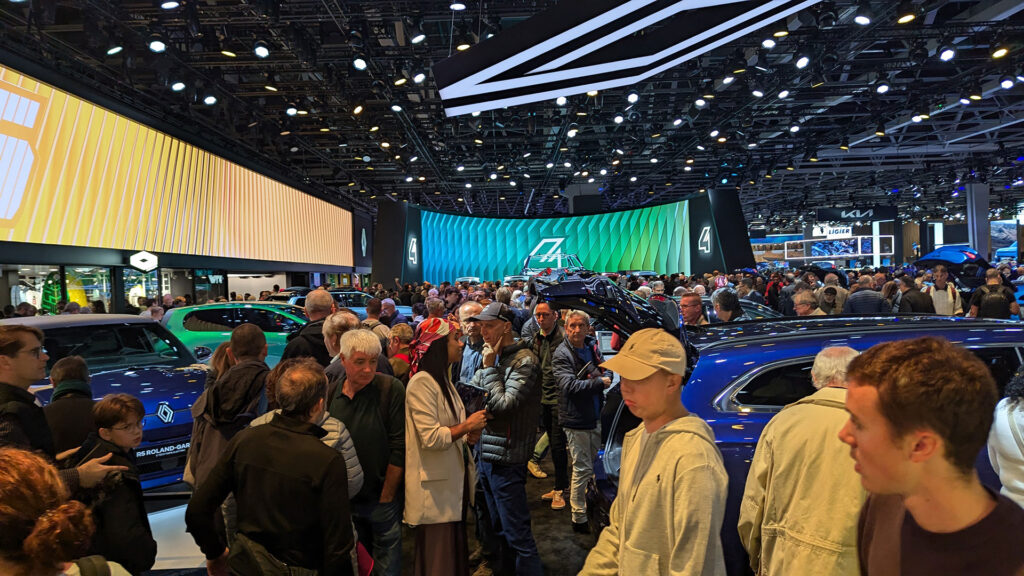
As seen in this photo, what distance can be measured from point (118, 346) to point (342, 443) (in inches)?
191

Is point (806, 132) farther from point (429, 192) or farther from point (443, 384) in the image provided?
point (443, 384)

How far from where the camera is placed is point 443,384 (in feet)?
11.5

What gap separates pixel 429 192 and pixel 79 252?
2208cm

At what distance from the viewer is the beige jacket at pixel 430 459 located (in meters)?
3.34

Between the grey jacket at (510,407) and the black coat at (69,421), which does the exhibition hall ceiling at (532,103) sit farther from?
the black coat at (69,421)

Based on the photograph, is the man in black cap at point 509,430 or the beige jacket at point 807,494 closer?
the beige jacket at point 807,494

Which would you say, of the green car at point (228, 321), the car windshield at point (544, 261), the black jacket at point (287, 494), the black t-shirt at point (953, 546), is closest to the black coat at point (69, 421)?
the black jacket at point (287, 494)

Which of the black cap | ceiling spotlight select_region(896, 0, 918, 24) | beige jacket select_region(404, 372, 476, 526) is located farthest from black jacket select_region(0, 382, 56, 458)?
ceiling spotlight select_region(896, 0, 918, 24)

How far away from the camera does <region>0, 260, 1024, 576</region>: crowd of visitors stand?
4.21 ft

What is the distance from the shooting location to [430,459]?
3400mm

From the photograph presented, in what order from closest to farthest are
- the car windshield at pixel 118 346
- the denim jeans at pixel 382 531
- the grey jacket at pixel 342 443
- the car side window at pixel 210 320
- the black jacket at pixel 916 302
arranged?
the grey jacket at pixel 342 443
the denim jeans at pixel 382 531
the car windshield at pixel 118 346
the black jacket at pixel 916 302
the car side window at pixel 210 320

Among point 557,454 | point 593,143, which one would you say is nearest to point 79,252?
point 557,454

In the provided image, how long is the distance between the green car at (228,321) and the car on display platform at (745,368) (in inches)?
310

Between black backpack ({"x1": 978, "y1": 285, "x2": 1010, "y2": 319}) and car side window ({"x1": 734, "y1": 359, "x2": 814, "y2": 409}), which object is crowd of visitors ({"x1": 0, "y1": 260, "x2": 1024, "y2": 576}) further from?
black backpack ({"x1": 978, "y1": 285, "x2": 1010, "y2": 319})
